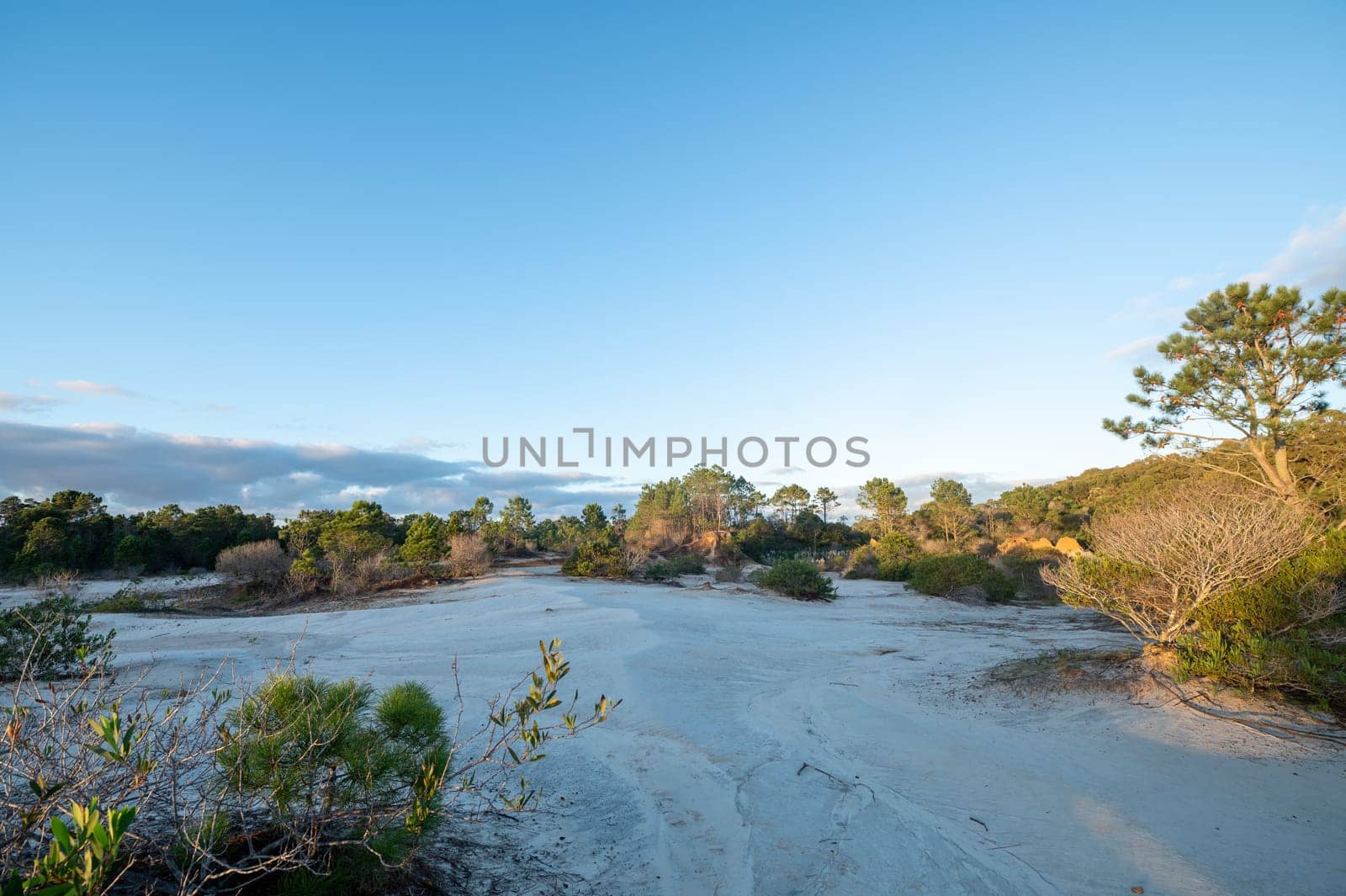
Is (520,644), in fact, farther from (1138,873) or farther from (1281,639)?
(1281,639)

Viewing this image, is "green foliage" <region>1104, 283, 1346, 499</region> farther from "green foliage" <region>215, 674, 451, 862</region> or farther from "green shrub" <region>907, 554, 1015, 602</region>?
"green foliage" <region>215, 674, 451, 862</region>

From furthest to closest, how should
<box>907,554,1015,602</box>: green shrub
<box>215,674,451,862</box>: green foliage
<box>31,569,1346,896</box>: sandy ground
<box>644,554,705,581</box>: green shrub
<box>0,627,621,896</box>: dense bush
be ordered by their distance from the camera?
<box>644,554,705,581</box>: green shrub < <box>907,554,1015,602</box>: green shrub < <box>31,569,1346,896</box>: sandy ground < <box>215,674,451,862</box>: green foliage < <box>0,627,621,896</box>: dense bush

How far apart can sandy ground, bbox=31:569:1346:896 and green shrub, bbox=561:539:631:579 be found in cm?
1537

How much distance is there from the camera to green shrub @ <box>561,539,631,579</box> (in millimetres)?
26734

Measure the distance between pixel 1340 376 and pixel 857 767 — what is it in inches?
791

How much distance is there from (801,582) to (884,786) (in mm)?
15948

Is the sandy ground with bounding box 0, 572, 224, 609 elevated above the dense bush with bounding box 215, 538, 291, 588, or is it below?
below

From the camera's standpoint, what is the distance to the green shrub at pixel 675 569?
2758 cm

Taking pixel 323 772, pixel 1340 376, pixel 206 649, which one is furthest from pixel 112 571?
pixel 1340 376

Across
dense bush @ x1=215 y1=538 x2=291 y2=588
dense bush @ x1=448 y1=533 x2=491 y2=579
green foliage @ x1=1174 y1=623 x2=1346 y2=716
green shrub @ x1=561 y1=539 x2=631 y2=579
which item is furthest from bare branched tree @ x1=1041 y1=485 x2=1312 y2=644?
dense bush @ x1=215 y1=538 x2=291 y2=588

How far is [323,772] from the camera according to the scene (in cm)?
347

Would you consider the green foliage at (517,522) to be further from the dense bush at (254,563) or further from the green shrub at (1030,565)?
the green shrub at (1030,565)

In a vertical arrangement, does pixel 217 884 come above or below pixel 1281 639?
below

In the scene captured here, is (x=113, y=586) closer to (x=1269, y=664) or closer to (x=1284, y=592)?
(x=1269, y=664)
